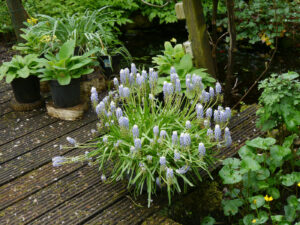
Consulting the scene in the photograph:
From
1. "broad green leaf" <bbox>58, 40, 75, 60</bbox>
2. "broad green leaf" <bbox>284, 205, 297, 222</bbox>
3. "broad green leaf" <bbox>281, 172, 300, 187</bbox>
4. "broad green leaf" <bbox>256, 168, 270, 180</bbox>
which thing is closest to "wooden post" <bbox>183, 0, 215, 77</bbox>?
"broad green leaf" <bbox>58, 40, 75, 60</bbox>

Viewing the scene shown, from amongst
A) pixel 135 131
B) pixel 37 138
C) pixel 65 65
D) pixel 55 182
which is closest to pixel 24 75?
pixel 65 65

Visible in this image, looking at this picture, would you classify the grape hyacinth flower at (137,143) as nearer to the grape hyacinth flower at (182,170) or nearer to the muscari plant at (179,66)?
the grape hyacinth flower at (182,170)

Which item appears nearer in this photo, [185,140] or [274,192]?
[185,140]

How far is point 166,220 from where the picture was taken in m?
2.63

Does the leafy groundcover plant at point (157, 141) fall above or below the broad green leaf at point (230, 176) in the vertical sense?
above

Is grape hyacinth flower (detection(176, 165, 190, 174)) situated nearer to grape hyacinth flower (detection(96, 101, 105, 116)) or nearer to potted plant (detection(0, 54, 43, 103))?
grape hyacinth flower (detection(96, 101, 105, 116))

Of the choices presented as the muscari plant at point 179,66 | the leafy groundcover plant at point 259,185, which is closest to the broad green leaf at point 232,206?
the leafy groundcover plant at point 259,185

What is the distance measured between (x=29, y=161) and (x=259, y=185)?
184 cm

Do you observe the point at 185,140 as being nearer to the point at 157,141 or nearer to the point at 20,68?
the point at 157,141

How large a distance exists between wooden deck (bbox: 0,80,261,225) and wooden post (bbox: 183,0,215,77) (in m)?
0.59

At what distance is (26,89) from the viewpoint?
13.4ft

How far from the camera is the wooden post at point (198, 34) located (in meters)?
3.62

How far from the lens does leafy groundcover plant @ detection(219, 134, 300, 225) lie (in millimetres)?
2498

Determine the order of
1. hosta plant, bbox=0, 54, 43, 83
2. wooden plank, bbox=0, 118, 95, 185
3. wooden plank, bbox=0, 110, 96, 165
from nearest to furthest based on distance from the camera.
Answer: wooden plank, bbox=0, 118, 95, 185, wooden plank, bbox=0, 110, 96, 165, hosta plant, bbox=0, 54, 43, 83
